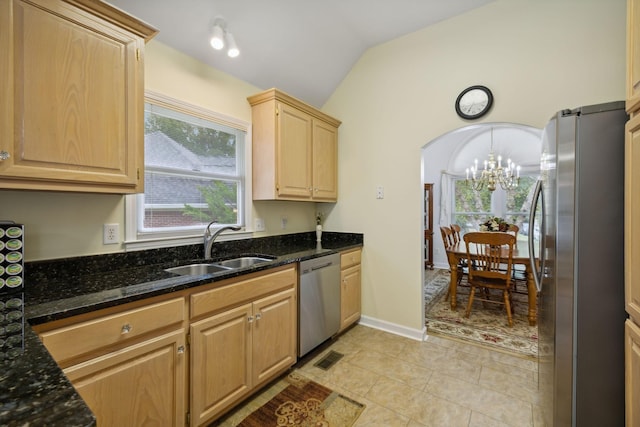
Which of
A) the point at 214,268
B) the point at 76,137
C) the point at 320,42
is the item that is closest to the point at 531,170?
the point at 320,42

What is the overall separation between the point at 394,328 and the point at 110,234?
8.31 feet

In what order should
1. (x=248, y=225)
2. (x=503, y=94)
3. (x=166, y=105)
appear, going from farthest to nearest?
(x=248, y=225)
(x=503, y=94)
(x=166, y=105)

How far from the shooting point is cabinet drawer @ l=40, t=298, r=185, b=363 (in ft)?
3.38

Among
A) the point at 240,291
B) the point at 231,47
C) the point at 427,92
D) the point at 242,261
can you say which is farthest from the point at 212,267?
the point at 427,92

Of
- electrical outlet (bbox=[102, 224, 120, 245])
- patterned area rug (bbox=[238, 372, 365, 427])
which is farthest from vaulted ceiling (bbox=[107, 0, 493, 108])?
patterned area rug (bbox=[238, 372, 365, 427])

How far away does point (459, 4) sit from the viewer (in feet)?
7.68

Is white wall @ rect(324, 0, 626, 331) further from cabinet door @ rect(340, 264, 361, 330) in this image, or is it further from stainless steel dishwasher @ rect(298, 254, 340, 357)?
stainless steel dishwasher @ rect(298, 254, 340, 357)

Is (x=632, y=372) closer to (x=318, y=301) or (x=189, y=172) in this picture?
(x=318, y=301)

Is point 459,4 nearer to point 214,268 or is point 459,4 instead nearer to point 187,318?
point 214,268

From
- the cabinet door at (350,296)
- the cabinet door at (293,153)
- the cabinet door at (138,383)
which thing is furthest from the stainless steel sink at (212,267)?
the cabinet door at (350,296)

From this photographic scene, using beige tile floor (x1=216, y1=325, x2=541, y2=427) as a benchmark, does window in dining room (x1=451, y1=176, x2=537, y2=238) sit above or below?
above

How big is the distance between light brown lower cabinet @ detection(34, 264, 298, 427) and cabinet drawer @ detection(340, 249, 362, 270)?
0.79 metres

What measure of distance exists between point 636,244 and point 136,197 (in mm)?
2455

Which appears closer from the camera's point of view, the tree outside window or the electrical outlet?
the electrical outlet
